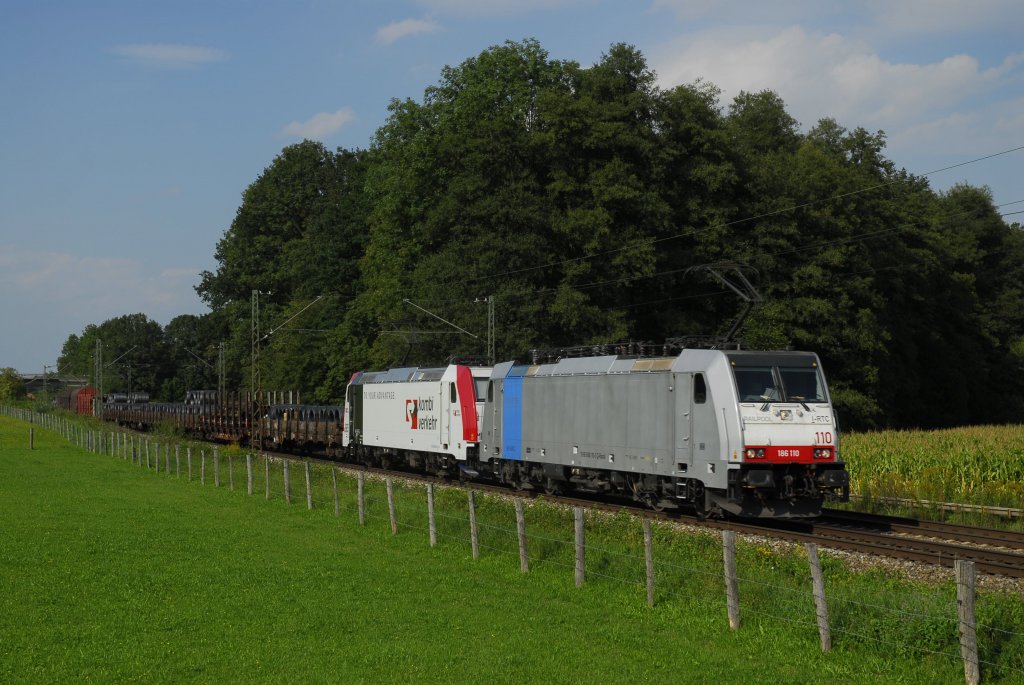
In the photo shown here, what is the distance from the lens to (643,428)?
2602 cm

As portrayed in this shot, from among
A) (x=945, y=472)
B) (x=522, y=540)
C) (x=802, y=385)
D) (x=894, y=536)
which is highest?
(x=802, y=385)

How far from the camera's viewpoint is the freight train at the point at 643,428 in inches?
891

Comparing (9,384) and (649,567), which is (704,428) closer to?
(649,567)

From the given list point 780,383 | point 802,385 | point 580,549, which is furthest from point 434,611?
point 802,385

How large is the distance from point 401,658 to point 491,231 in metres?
46.4

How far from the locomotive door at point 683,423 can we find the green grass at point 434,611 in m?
2.08

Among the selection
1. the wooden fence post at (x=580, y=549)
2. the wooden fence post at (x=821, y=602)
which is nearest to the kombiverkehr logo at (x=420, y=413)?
the wooden fence post at (x=580, y=549)

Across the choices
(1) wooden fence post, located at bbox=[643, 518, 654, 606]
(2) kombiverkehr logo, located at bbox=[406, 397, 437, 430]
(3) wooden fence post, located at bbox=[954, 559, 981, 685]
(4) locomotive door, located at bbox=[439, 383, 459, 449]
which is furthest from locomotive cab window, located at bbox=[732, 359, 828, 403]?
(2) kombiverkehr logo, located at bbox=[406, 397, 437, 430]

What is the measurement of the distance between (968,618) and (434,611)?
6660 millimetres

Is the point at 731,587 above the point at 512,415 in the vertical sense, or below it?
below

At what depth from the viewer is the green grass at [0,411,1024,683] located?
12109 mm

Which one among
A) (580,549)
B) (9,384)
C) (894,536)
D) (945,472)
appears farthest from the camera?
(9,384)

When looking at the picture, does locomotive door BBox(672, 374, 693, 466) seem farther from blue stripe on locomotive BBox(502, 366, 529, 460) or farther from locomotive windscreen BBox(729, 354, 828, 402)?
blue stripe on locomotive BBox(502, 366, 529, 460)

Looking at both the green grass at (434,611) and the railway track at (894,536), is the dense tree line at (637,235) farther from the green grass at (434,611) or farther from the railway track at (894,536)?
the green grass at (434,611)
